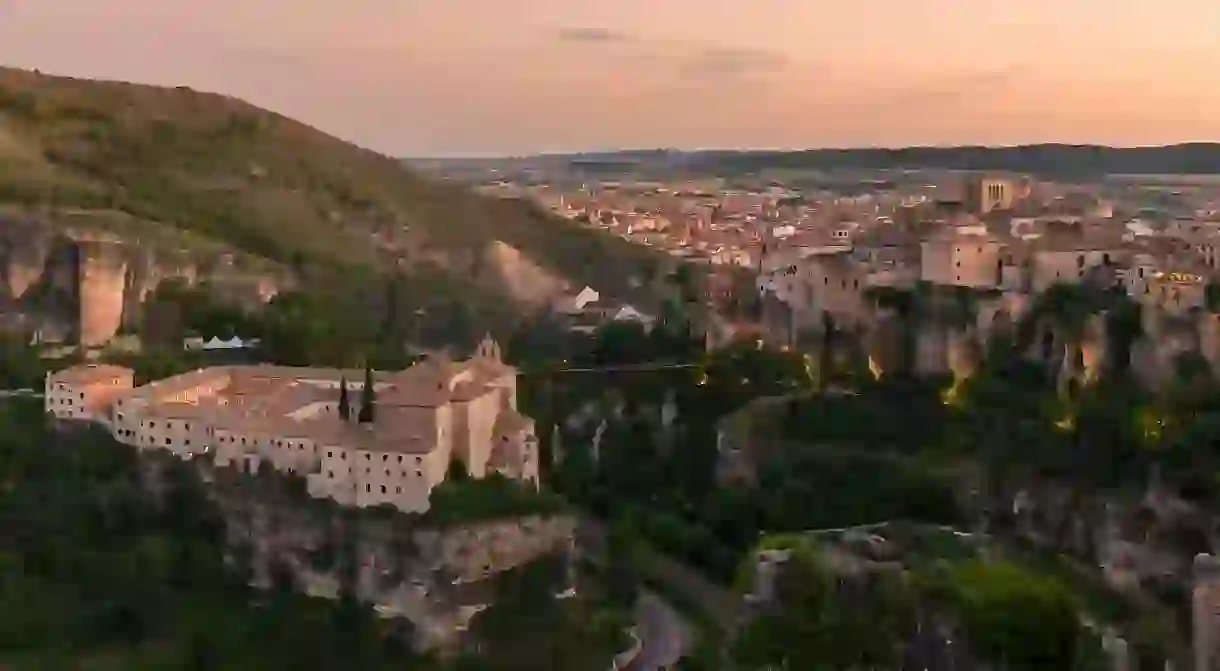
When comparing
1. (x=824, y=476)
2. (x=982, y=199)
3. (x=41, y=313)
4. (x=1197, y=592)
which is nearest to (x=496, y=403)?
(x=824, y=476)

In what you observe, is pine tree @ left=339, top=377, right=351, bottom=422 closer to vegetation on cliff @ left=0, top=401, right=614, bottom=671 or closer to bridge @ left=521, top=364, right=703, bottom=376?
vegetation on cliff @ left=0, top=401, right=614, bottom=671

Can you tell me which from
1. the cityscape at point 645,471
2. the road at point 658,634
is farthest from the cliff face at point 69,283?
the road at point 658,634

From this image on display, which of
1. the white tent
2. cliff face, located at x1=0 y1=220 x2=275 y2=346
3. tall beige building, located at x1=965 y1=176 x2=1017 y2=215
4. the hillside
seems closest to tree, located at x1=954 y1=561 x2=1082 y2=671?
the white tent

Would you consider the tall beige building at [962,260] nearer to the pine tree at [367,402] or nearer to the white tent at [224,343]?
the pine tree at [367,402]

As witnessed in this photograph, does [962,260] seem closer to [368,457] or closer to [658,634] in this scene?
[658,634]

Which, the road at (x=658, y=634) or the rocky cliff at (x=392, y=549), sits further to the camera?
the rocky cliff at (x=392, y=549)

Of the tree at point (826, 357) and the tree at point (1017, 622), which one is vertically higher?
the tree at point (826, 357)
